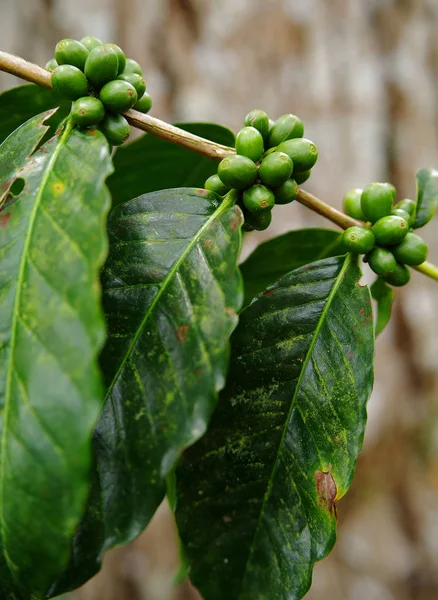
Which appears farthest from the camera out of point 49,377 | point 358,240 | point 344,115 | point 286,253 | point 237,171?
point 344,115

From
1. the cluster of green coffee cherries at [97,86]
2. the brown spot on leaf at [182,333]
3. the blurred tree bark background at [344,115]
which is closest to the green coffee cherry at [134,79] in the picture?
the cluster of green coffee cherries at [97,86]

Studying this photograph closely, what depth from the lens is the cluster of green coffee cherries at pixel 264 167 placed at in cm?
84

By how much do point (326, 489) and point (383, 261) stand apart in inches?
15.2

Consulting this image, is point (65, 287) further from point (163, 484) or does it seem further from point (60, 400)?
point (163, 484)

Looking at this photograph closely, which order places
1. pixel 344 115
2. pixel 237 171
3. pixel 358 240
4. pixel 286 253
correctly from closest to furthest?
1. pixel 237 171
2. pixel 358 240
3. pixel 286 253
4. pixel 344 115

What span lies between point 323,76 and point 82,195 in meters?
2.90

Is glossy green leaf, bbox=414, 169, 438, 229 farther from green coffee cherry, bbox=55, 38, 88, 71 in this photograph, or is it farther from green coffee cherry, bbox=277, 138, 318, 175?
green coffee cherry, bbox=55, 38, 88, 71

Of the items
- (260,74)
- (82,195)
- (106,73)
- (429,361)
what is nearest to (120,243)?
(82,195)

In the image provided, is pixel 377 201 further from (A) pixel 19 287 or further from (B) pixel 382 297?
(A) pixel 19 287

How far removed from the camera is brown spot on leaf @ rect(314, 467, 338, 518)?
2.71 ft

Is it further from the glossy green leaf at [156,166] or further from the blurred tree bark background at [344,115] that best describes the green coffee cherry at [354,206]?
the blurred tree bark background at [344,115]

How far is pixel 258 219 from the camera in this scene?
34.4 inches

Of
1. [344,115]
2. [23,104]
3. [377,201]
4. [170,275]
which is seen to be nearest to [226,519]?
[170,275]

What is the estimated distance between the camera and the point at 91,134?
79 cm
